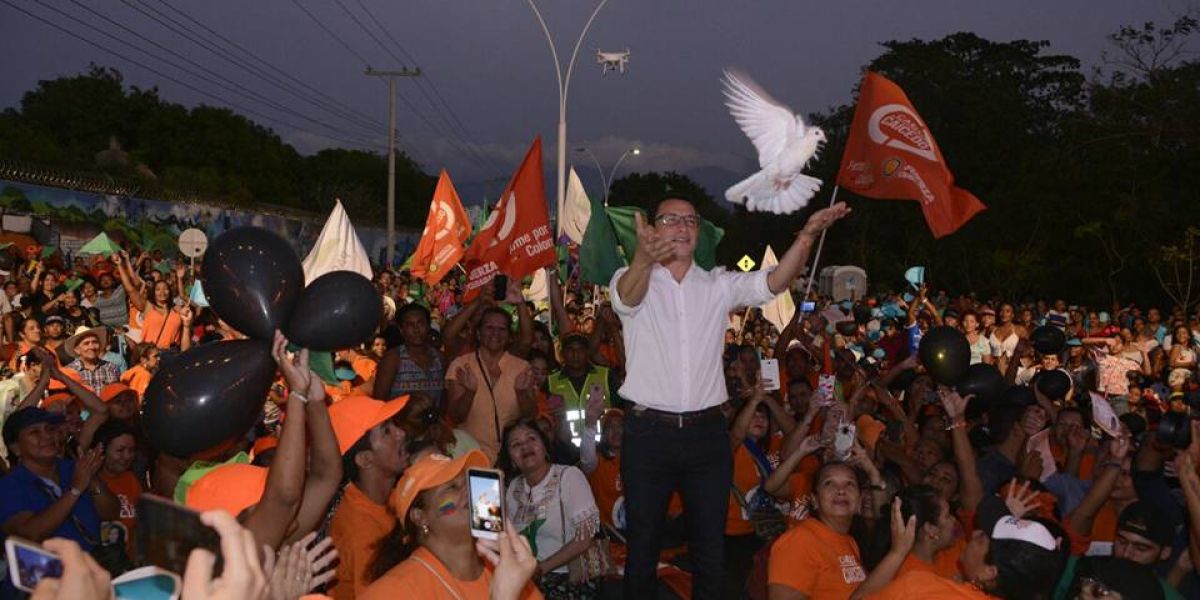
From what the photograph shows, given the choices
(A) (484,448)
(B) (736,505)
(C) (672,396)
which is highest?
(C) (672,396)

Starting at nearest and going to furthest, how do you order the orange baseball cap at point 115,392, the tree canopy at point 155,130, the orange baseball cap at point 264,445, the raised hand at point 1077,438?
the orange baseball cap at point 264,445 → the raised hand at point 1077,438 → the orange baseball cap at point 115,392 → the tree canopy at point 155,130

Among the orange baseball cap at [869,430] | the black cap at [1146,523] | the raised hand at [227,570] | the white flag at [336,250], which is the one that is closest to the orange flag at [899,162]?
the orange baseball cap at [869,430]

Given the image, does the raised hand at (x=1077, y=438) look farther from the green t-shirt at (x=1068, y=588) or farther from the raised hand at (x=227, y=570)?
the raised hand at (x=227, y=570)

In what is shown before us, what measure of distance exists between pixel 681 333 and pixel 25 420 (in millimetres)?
3143

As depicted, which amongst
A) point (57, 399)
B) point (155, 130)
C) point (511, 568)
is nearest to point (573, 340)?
point (57, 399)

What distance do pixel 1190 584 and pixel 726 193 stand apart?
241 centimetres

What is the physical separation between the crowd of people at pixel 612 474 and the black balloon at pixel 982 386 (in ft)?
0.13

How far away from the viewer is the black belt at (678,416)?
4.11 meters

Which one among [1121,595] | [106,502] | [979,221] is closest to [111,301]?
[106,502]

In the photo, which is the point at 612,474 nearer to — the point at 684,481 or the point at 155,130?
the point at 684,481

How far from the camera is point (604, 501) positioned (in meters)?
6.85

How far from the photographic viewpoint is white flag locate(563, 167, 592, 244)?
16.2m

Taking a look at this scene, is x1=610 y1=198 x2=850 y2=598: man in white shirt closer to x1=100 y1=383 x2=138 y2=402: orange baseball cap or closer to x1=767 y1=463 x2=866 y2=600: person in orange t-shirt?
x1=767 y1=463 x2=866 y2=600: person in orange t-shirt

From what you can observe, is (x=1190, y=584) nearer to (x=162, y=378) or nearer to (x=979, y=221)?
(x=162, y=378)
